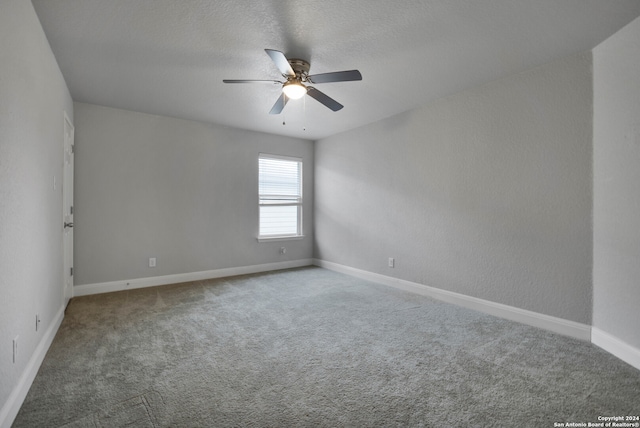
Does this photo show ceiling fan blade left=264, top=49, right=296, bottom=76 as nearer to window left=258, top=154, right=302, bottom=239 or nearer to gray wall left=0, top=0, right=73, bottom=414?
gray wall left=0, top=0, right=73, bottom=414

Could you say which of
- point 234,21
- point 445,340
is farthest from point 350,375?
point 234,21

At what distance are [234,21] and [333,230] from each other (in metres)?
3.75

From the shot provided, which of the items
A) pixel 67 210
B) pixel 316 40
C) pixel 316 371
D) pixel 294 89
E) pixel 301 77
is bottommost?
pixel 316 371

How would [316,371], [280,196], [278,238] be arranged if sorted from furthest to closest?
1. [280,196]
2. [278,238]
3. [316,371]

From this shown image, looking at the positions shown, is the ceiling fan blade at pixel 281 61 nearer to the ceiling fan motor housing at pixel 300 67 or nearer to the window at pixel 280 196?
the ceiling fan motor housing at pixel 300 67

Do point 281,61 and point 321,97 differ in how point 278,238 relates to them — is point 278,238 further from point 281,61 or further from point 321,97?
point 281,61

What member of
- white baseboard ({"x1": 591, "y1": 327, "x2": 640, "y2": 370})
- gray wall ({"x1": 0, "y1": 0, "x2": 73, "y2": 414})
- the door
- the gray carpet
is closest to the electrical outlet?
gray wall ({"x1": 0, "y1": 0, "x2": 73, "y2": 414})

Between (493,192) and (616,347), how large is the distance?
5.23ft

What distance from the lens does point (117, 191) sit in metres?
4.03

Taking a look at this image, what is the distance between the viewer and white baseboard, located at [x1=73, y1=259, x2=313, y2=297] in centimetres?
385

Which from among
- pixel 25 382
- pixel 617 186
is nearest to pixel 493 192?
pixel 617 186

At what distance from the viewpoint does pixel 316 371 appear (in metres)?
2.04

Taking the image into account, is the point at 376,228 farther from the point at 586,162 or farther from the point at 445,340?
the point at 586,162

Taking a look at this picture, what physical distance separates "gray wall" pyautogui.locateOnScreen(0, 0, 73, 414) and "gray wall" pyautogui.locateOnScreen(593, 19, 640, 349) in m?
3.91
